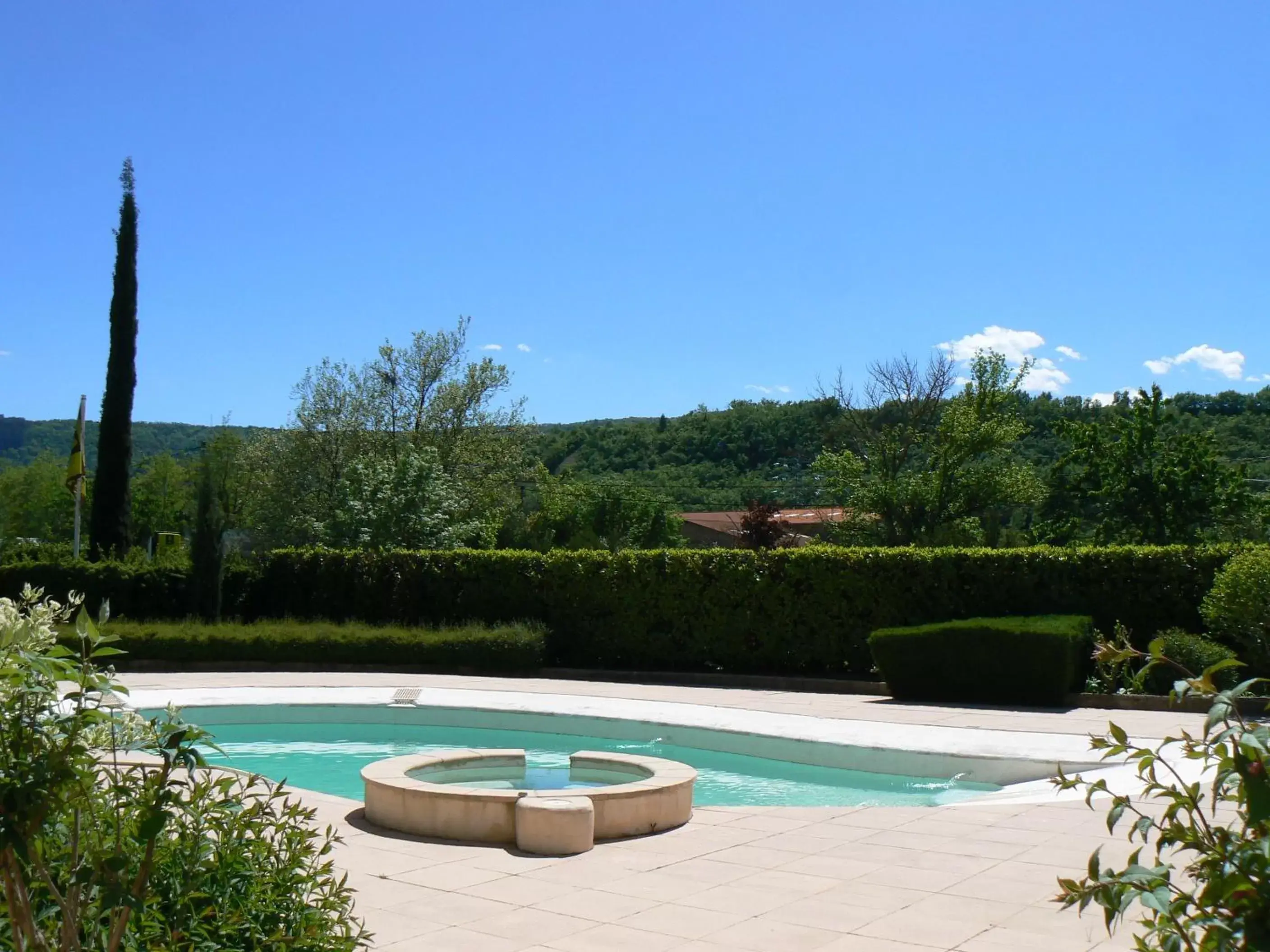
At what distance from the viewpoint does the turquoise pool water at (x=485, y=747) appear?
10023mm

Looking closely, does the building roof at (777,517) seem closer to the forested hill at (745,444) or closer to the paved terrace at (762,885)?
the forested hill at (745,444)

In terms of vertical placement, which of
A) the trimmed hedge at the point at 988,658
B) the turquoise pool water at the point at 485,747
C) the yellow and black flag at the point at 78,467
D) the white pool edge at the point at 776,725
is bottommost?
the turquoise pool water at the point at 485,747

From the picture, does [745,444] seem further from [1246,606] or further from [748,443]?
[1246,606]

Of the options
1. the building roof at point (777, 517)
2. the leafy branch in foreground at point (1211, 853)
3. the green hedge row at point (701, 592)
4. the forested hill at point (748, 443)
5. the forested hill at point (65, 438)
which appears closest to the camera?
the leafy branch in foreground at point (1211, 853)

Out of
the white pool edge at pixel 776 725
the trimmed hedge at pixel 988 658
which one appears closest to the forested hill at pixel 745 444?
the trimmed hedge at pixel 988 658

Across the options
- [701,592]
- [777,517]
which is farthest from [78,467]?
[777,517]

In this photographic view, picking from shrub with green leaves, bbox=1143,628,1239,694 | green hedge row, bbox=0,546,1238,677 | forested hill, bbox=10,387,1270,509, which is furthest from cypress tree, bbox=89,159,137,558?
shrub with green leaves, bbox=1143,628,1239,694

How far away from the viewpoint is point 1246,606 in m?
13.3

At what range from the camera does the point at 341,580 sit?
20.8 metres

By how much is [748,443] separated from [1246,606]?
41854 mm

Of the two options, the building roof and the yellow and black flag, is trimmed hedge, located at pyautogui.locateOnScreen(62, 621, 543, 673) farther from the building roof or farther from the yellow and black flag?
the building roof

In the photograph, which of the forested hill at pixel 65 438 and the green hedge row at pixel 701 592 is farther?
the forested hill at pixel 65 438

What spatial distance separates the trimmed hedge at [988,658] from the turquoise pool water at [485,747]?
4056mm

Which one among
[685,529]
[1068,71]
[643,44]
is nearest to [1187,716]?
[1068,71]
